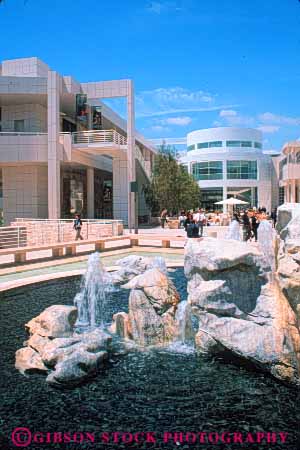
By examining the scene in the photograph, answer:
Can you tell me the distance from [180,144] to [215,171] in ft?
90.7

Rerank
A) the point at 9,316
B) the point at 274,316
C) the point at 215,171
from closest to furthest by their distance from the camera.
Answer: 1. the point at 274,316
2. the point at 9,316
3. the point at 215,171

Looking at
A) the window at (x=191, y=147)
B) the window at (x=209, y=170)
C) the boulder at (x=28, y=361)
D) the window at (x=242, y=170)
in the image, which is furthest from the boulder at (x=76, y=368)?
the window at (x=191, y=147)

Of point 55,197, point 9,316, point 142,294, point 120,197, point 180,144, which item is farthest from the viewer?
point 180,144

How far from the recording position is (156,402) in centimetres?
492

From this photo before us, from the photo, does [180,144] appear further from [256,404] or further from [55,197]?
[256,404]

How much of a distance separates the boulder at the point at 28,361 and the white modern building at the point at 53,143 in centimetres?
2088

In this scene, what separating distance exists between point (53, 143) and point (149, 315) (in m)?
24.4

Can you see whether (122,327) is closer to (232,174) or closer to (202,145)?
(232,174)

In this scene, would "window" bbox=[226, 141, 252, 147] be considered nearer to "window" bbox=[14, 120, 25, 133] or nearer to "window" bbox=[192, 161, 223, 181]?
"window" bbox=[192, 161, 223, 181]

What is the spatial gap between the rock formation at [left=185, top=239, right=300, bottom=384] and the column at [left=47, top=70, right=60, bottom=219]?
24.3 metres

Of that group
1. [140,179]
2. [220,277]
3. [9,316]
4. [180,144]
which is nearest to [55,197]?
[140,179]

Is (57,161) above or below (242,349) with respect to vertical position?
above

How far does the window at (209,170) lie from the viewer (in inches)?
2603

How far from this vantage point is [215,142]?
69.9 m
